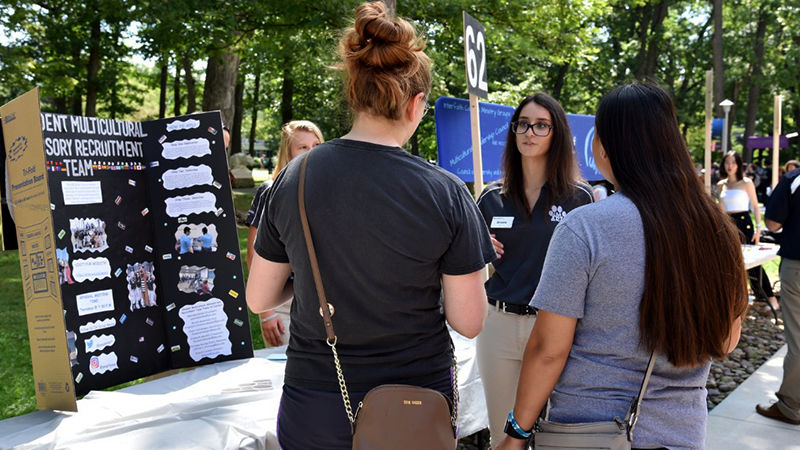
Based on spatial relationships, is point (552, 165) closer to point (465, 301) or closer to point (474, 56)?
point (474, 56)

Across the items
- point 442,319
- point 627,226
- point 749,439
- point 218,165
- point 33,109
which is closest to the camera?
point 627,226

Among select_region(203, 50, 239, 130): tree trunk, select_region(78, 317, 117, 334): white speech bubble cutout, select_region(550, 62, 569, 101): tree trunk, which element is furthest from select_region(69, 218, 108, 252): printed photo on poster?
select_region(550, 62, 569, 101): tree trunk

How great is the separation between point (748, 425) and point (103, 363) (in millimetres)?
4000

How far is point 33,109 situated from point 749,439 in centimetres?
438

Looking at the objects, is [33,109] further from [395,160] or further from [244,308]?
[395,160]

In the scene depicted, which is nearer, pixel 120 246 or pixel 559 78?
pixel 120 246

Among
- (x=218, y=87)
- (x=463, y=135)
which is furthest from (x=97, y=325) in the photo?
(x=218, y=87)

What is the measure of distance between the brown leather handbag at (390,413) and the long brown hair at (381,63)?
24 cm

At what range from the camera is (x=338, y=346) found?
5.02 ft

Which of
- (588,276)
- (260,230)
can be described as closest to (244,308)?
(260,230)

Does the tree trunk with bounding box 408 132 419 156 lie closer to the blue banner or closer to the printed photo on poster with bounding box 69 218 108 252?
the blue banner

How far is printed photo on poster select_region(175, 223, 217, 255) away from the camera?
307cm

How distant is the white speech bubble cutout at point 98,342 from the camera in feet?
8.96

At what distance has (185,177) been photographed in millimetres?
3072
